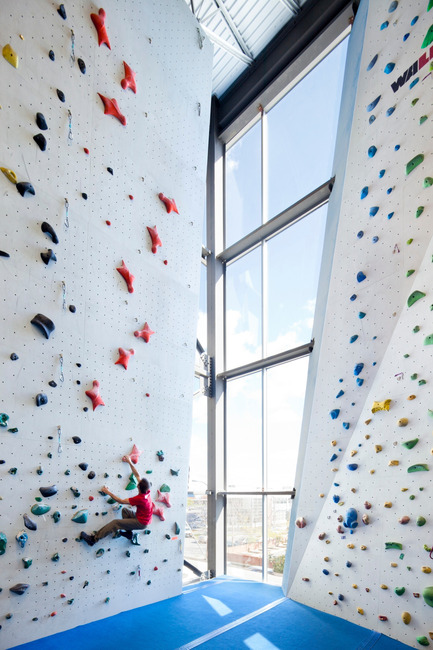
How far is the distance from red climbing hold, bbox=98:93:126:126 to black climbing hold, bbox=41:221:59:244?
119cm

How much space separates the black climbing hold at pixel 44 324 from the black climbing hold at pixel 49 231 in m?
0.56

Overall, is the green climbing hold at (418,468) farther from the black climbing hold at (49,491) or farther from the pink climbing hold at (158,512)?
the black climbing hold at (49,491)

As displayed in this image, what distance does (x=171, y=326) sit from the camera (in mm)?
3998

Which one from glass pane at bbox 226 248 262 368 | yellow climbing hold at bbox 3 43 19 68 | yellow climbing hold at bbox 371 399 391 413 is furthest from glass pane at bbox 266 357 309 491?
yellow climbing hold at bbox 3 43 19 68

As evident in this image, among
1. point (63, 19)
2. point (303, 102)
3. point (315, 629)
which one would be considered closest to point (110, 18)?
point (63, 19)

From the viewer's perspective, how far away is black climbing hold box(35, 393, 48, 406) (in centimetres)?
273

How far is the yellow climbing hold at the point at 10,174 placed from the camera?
2619 mm

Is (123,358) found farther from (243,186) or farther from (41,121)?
(243,186)

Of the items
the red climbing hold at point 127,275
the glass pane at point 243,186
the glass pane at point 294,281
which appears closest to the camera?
the red climbing hold at point 127,275

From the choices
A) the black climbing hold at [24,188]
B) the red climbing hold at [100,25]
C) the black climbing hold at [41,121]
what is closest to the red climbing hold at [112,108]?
the red climbing hold at [100,25]

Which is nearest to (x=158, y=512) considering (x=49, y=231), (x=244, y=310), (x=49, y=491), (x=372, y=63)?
(x=49, y=491)

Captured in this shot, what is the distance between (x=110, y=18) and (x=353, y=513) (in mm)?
4476

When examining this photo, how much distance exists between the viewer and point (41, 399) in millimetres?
2746

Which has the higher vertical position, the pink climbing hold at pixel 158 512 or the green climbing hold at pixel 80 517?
the green climbing hold at pixel 80 517
